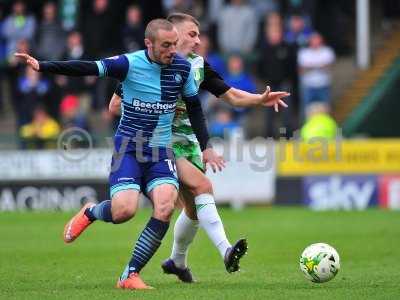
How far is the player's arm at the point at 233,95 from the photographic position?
9.78 metres

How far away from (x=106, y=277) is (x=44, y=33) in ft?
44.6

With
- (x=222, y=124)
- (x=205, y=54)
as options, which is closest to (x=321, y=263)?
(x=222, y=124)

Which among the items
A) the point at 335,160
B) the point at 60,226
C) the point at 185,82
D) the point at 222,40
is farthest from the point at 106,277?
the point at 222,40

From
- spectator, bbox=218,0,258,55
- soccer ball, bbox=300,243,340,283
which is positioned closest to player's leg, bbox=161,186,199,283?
soccer ball, bbox=300,243,340,283

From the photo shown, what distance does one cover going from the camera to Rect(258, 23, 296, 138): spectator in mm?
21062

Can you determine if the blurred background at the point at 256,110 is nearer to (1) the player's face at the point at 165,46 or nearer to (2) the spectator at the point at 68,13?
(2) the spectator at the point at 68,13

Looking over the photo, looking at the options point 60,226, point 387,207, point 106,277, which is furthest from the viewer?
point 387,207

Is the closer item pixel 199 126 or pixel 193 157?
pixel 199 126

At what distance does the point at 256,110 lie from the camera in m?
23.7

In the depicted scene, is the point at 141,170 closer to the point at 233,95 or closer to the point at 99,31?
the point at 233,95

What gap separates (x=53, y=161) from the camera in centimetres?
2084

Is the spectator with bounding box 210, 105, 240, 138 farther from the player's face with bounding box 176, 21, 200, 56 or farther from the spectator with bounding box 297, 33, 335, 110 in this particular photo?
Answer: the player's face with bounding box 176, 21, 200, 56

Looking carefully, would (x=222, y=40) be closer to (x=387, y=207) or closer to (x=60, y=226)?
(x=387, y=207)

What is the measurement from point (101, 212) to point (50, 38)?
14.2 m
